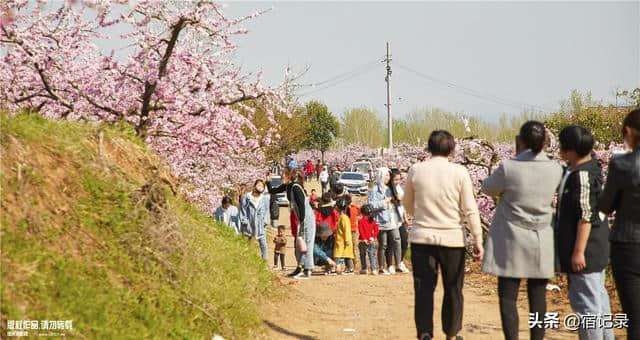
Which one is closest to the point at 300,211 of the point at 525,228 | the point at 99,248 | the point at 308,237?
the point at 308,237

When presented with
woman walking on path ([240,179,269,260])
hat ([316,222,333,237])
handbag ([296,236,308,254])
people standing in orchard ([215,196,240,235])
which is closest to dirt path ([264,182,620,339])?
handbag ([296,236,308,254])

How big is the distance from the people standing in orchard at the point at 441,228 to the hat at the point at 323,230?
26.5 feet

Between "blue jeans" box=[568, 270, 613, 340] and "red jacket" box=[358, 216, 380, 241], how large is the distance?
8.55 meters

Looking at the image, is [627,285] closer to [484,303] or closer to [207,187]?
[484,303]

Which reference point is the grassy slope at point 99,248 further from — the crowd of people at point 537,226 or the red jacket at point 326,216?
the red jacket at point 326,216

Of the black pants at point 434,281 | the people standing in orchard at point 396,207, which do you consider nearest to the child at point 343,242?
the people standing in orchard at point 396,207

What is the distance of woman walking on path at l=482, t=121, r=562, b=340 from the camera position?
615cm

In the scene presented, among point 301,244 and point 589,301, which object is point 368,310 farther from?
point 589,301

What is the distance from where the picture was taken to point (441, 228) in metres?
6.47

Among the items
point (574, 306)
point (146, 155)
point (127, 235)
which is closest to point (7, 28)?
point (146, 155)

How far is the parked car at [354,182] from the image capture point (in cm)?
4366

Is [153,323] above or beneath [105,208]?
beneath

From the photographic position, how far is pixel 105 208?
661 cm

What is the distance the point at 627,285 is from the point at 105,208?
13.6 feet
